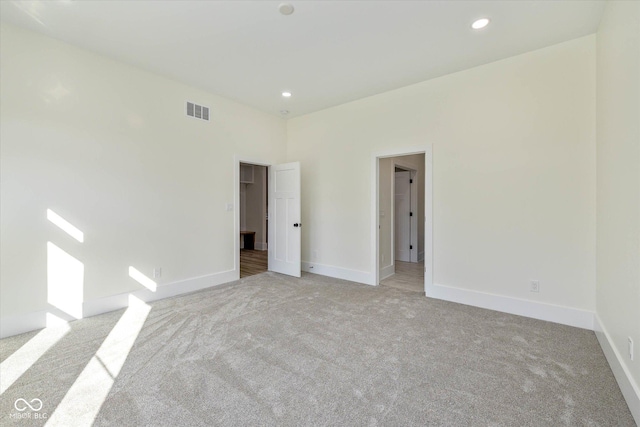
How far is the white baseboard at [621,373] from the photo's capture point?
5.20 ft

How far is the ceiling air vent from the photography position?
12.8 ft

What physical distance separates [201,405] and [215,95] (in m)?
3.96

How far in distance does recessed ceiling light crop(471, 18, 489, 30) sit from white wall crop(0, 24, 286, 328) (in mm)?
3368

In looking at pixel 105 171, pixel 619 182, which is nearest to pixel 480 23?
pixel 619 182

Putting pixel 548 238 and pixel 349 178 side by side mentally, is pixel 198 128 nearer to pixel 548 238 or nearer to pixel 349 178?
pixel 349 178

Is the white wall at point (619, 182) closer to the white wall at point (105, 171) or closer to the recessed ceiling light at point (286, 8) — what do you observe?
the recessed ceiling light at point (286, 8)

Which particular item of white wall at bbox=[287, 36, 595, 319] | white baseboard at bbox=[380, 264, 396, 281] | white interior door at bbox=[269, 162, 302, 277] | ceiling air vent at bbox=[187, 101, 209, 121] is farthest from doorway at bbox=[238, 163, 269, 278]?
white wall at bbox=[287, 36, 595, 319]

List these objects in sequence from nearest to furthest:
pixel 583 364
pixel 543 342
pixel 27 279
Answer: pixel 583 364 < pixel 543 342 < pixel 27 279

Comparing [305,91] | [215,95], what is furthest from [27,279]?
[305,91]

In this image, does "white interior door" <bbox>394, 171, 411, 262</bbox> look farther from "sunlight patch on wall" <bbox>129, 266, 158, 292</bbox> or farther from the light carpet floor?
"sunlight patch on wall" <bbox>129, 266, 158, 292</bbox>

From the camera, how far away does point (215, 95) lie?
4.20 m

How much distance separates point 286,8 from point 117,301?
3.58 metres

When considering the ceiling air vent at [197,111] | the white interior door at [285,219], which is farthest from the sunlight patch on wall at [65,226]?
the white interior door at [285,219]

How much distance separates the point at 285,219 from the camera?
4.97 m
